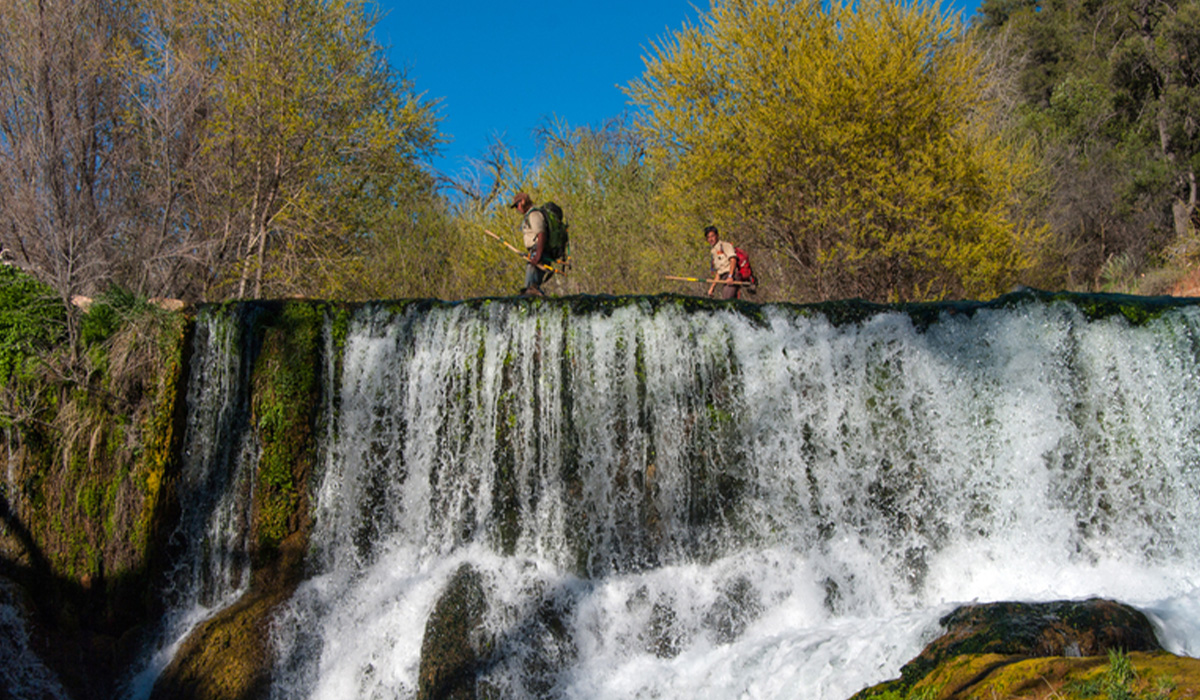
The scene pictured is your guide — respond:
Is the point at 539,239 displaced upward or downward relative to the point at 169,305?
upward

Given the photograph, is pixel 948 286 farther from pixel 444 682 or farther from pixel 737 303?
pixel 444 682

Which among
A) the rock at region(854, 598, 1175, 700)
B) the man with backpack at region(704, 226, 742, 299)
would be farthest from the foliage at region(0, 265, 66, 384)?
the rock at region(854, 598, 1175, 700)

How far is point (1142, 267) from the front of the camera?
20156 mm

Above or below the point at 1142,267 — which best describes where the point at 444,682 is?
below

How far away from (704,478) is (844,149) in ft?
24.7

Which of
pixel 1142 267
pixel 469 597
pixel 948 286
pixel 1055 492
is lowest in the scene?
pixel 469 597

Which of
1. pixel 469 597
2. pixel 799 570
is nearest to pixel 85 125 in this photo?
pixel 469 597

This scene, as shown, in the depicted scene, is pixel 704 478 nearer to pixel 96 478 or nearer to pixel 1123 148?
pixel 96 478

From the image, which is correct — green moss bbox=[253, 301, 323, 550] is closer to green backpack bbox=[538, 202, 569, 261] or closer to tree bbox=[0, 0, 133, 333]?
tree bbox=[0, 0, 133, 333]

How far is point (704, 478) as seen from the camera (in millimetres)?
7289

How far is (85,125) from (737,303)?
10.6 m

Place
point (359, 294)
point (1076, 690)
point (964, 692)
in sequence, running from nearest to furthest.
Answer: point (1076, 690)
point (964, 692)
point (359, 294)

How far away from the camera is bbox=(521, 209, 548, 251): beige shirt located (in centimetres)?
941

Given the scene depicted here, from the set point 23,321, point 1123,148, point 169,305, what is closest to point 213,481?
point 169,305
